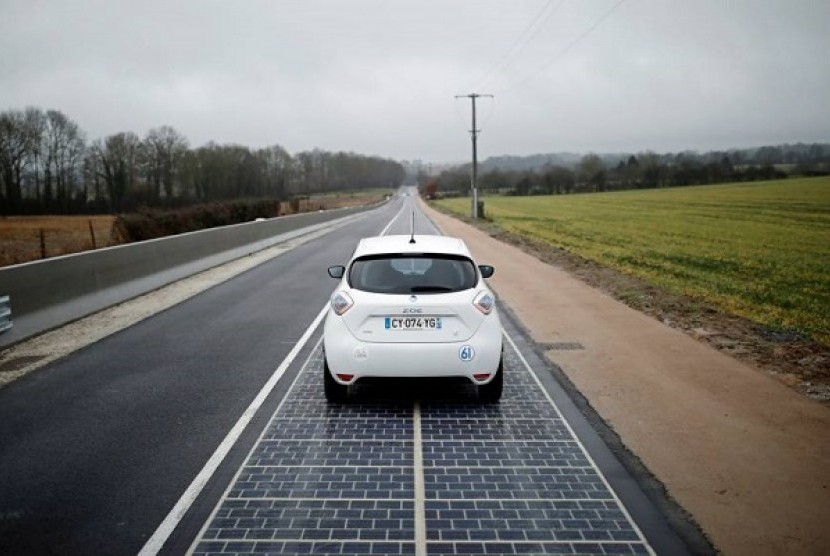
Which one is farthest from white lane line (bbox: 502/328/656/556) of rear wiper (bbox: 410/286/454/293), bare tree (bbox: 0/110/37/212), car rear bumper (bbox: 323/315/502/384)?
bare tree (bbox: 0/110/37/212)

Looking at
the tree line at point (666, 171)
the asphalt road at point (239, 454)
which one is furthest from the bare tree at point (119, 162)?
the asphalt road at point (239, 454)

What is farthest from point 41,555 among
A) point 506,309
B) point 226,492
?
point 506,309

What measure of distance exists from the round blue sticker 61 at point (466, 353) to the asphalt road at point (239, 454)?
0.65 meters

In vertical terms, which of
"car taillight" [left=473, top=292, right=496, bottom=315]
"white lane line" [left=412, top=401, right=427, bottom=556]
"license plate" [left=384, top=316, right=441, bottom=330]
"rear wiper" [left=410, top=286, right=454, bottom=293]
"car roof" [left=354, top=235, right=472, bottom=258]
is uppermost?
"car roof" [left=354, top=235, right=472, bottom=258]

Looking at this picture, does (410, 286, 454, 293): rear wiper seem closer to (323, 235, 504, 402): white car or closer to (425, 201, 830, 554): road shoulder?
(323, 235, 504, 402): white car

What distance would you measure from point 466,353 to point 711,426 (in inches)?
94.8

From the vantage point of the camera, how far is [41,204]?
68.9 meters

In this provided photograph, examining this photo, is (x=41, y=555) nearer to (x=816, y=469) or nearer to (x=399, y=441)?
(x=399, y=441)

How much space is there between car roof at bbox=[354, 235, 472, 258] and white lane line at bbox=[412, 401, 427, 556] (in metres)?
1.69

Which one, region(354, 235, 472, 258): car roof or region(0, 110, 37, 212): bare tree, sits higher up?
region(0, 110, 37, 212): bare tree

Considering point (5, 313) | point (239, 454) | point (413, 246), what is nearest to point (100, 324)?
point (5, 313)

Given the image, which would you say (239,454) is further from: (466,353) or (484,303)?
(484,303)

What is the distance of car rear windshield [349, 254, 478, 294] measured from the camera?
6.02 metres

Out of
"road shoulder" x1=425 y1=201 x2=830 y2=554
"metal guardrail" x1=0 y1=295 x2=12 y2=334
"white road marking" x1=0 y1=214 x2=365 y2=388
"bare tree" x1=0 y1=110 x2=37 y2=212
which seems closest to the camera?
"road shoulder" x1=425 y1=201 x2=830 y2=554
